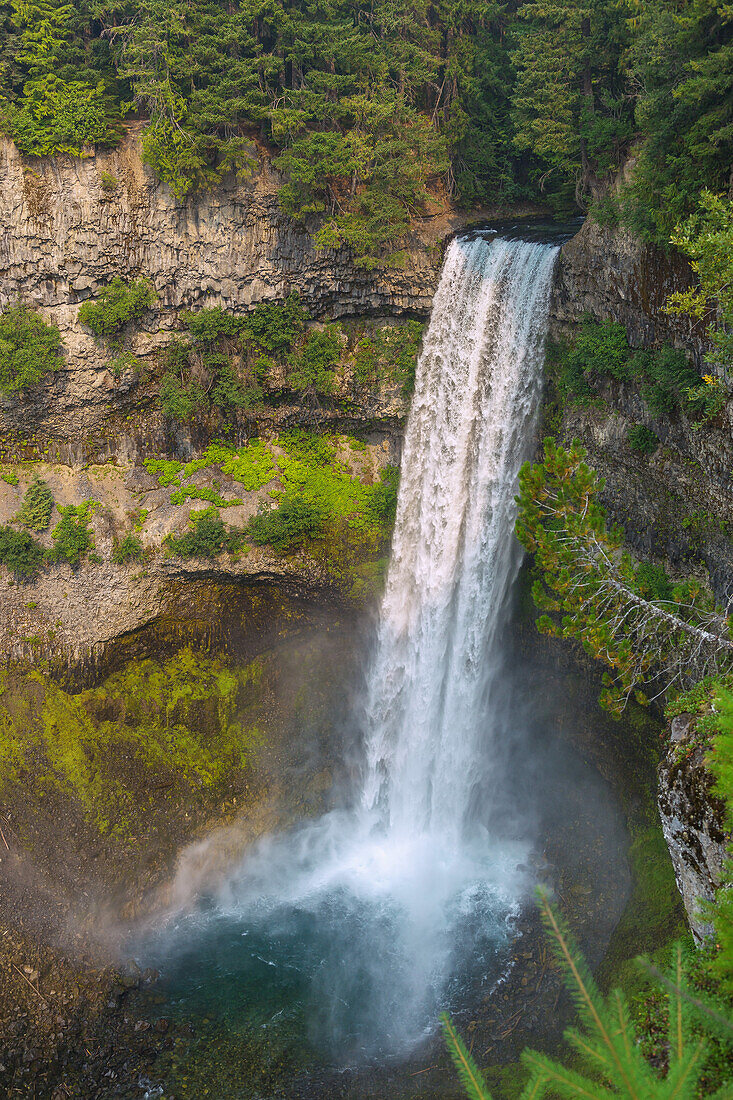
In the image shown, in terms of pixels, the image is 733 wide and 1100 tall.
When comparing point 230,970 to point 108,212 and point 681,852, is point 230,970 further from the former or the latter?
point 108,212

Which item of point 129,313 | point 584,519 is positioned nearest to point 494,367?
point 584,519

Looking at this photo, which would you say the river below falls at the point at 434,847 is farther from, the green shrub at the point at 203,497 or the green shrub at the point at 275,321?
the green shrub at the point at 203,497

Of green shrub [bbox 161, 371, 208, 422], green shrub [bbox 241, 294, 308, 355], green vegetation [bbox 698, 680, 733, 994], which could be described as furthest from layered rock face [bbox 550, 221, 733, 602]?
green shrub [bbox 161, 371, 208, 422]

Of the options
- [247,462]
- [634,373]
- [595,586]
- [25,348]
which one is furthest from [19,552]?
[634,373]

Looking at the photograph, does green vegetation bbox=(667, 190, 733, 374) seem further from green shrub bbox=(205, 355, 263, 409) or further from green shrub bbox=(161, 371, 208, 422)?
green shrub bbox=(161, 371, 208, 422)

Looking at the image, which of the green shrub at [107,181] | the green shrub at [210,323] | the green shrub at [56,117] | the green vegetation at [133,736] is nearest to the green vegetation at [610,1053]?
the green vegetation at [133,736]
